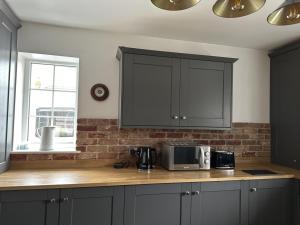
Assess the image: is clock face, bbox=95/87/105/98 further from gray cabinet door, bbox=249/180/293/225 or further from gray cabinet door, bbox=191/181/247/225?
gray cabinet door, bbox=249/180/293/225

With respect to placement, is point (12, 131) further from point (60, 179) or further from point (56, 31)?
point (56, 31)

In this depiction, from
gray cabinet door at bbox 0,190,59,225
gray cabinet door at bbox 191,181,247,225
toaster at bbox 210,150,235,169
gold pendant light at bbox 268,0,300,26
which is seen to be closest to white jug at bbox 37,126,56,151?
gray cabinet door at bbox 0,190,59,225

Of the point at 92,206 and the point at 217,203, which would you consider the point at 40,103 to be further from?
the point at 217,203

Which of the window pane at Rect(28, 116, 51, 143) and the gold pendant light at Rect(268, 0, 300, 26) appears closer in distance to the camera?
the gold pendant light at Rect(268, 0, 300, 26)

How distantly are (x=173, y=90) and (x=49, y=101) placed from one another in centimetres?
135

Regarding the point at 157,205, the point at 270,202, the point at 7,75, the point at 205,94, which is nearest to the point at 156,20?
the point at 205,94

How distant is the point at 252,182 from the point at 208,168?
0.41 meters

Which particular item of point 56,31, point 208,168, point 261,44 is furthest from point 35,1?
point 261,44

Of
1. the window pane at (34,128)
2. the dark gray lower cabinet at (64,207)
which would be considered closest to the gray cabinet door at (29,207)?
the dark gray lower cabinet at (64,207)

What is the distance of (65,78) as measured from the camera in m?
2.69

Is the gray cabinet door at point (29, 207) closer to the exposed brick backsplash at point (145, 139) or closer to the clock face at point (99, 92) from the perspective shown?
the exposed brick backsplash at point (145, 139)

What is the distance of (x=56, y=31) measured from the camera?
2.45 m

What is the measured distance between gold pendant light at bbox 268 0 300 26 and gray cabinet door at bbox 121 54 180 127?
116cm

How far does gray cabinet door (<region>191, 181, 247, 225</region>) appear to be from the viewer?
2072 mm
